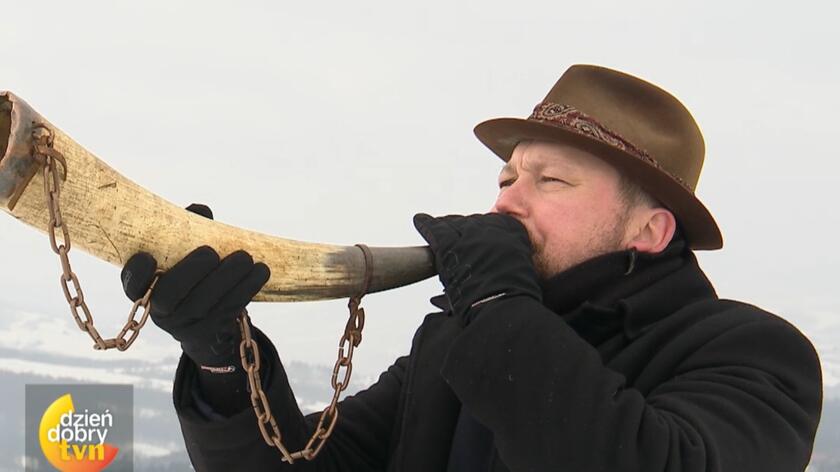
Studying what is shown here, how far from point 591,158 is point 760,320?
74cm

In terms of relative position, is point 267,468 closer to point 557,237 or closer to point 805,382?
point 557,237

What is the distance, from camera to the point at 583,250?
330 centimetres

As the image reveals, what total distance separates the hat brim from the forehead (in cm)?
3

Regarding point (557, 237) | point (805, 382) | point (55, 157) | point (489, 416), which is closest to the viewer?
point (55, 157)

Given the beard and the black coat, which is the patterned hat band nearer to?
the beard

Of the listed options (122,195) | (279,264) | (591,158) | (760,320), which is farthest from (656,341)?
(122,195)

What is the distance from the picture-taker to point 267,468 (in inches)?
134

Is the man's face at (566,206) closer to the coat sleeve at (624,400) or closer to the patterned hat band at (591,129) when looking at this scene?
the patterned hat band at (591,129)

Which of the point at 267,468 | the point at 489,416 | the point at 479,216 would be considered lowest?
the point at 267,468

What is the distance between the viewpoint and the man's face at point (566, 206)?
327 centimetres

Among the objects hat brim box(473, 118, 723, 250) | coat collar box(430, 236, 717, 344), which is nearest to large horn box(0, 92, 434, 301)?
coat collar box(430, 236, 717, 344)

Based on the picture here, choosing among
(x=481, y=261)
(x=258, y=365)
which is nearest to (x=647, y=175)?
(x=481, y=261)

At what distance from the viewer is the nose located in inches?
129

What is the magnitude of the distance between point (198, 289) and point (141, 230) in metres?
0.21
